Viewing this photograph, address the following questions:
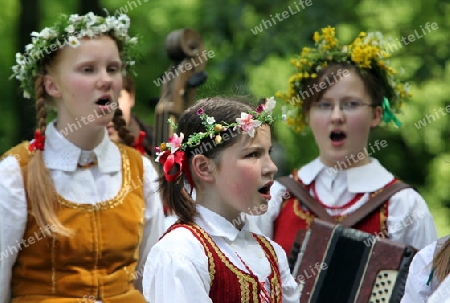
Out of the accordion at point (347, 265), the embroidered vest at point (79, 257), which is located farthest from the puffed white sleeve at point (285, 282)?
the embroidered vest at point (79, 257)

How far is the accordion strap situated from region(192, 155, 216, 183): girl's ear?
4.85 feet

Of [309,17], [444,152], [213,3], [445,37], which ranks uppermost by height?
[213,3]

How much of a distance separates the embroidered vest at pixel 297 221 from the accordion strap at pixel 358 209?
0.03 meters

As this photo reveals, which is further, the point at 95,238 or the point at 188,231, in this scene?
the point at 95,238

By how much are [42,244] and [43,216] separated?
0.13 meters

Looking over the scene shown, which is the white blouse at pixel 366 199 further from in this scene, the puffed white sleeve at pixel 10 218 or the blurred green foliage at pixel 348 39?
the blurred green foliage at pixel 348 39

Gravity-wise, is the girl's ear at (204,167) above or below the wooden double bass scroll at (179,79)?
below

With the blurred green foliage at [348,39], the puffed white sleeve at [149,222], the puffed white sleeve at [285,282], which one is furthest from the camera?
the blurred green foliage at [348,39]

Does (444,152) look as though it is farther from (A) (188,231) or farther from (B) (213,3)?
(A) (188,231)

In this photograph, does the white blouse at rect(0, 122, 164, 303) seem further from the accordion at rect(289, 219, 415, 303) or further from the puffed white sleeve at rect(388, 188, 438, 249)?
the puffed white sleeve at rect(388, 188, 438, 249)

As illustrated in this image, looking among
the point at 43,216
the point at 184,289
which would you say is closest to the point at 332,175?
the point at 43,216

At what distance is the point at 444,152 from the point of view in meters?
9.50

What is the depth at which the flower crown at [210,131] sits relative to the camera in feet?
10.9

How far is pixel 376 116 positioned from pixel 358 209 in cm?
51
